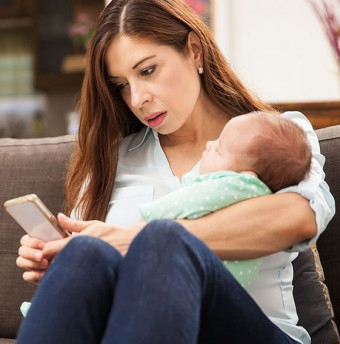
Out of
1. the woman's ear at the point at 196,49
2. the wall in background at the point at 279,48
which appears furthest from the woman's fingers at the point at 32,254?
the wall in background at the point at 279,48

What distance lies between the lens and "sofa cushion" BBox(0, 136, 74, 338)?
192cm

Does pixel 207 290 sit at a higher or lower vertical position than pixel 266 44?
higher

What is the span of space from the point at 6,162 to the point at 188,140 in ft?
1.81

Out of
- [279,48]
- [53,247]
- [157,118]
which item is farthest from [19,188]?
[279,48]

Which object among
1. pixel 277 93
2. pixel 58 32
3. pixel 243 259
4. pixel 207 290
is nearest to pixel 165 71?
pixel 243 259

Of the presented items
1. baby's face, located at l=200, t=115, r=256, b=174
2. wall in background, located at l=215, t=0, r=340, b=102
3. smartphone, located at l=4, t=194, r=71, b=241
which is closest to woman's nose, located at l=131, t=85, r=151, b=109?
baby's face, located at l=200, t=115, r=256, b=174

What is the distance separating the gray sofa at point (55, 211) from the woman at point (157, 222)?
0.17m

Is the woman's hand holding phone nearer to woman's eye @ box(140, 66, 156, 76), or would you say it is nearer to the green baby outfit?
the green baby outfit

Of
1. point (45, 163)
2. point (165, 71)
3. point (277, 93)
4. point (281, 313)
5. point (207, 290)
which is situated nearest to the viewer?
point (207, 290)

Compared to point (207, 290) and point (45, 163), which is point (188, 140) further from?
point (207, 290)

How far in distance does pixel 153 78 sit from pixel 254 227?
458 millimetres

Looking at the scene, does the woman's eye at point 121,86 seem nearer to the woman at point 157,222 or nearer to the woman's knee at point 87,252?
the woman at point 157,222

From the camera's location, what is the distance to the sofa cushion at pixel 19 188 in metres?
1.92

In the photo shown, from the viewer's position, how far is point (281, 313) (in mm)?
1506
